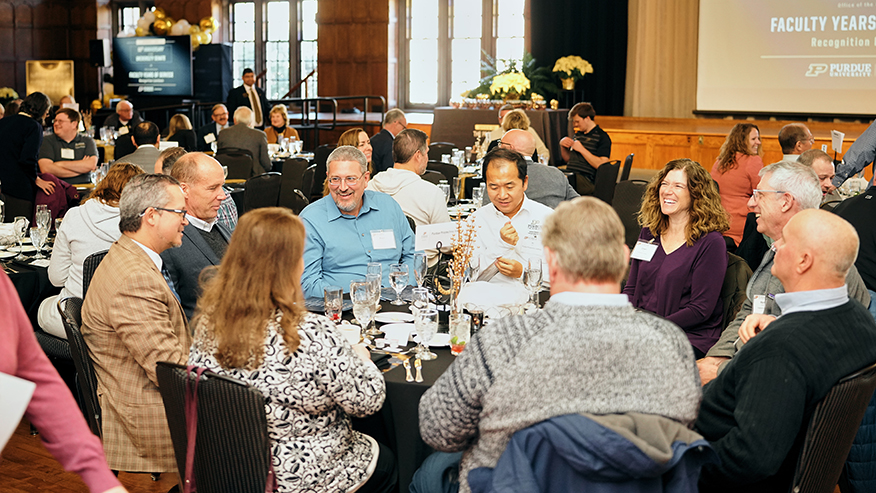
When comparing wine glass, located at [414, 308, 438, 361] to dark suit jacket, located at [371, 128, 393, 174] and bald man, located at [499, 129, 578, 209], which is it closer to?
bald man, located at [499, 129, 578, 209]

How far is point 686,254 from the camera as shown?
337 centimetres

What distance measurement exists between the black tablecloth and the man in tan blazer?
9.34 meters

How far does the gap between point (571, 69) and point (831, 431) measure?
38.5 feet

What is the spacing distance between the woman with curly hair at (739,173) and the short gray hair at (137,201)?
4601 millimetres

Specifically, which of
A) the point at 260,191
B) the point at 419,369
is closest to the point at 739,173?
the point at 260,191

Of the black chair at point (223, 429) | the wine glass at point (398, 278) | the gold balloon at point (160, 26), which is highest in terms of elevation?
the gold balloon at point (160, 26)

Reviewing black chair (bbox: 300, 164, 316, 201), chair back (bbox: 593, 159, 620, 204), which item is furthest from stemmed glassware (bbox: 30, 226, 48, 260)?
chair back (bbox: 593, 159, 620, 204)

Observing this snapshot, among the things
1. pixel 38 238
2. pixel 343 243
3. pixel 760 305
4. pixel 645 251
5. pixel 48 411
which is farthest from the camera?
pixel 38 238

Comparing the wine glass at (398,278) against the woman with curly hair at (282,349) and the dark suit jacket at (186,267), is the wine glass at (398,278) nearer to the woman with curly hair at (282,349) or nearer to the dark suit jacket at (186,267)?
the dark suit jacket at (186,267)

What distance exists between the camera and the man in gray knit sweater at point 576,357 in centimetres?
163

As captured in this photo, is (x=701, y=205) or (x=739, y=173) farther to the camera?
(x=739, y=173)

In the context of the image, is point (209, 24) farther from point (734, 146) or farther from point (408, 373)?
point (408, 373)

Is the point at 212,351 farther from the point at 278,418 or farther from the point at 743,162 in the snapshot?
the point at 743,162

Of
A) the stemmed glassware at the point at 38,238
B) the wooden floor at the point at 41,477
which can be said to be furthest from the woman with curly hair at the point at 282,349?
the stemmed glassware at the point at 38,238
